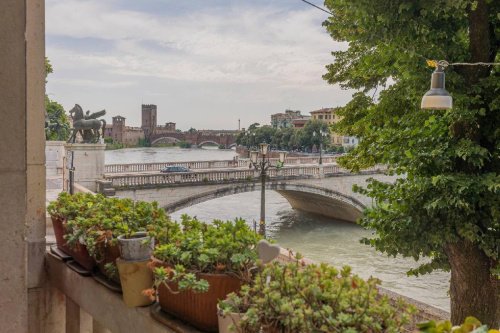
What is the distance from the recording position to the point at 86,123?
47.6 feet

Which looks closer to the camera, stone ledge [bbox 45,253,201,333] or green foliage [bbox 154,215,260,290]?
green foliage [bbox 154,215,260,290]

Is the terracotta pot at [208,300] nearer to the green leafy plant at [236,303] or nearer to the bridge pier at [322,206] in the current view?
the green leafy plant at [236,303]

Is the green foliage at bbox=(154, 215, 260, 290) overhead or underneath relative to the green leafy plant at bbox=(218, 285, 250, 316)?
overhead

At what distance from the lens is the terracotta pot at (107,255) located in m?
1.96

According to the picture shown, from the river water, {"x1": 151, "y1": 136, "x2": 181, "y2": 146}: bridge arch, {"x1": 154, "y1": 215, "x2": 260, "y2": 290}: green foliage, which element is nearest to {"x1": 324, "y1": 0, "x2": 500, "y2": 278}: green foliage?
{"x1": 154, "y1": 215, "x2": 260, "y2": 290}: green foliage

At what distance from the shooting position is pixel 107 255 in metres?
2.03

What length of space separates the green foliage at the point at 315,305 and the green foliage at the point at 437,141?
4.00 metres

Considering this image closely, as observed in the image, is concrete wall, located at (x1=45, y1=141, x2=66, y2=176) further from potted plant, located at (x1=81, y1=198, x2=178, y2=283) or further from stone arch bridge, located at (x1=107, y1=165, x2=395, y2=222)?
potted plant, located at (x1=81, y1=198, x2=178, y2=283)

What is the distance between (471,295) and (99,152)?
1172 centimetres

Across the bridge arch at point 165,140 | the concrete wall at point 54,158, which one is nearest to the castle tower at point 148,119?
the bridge arch at point 165,140

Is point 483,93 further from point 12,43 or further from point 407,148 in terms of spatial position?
point 12,43

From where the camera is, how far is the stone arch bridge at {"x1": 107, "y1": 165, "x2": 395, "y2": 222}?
19.6 metres

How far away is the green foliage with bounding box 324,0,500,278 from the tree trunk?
0.53ft

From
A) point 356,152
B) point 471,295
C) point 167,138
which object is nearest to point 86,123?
point 356,152
